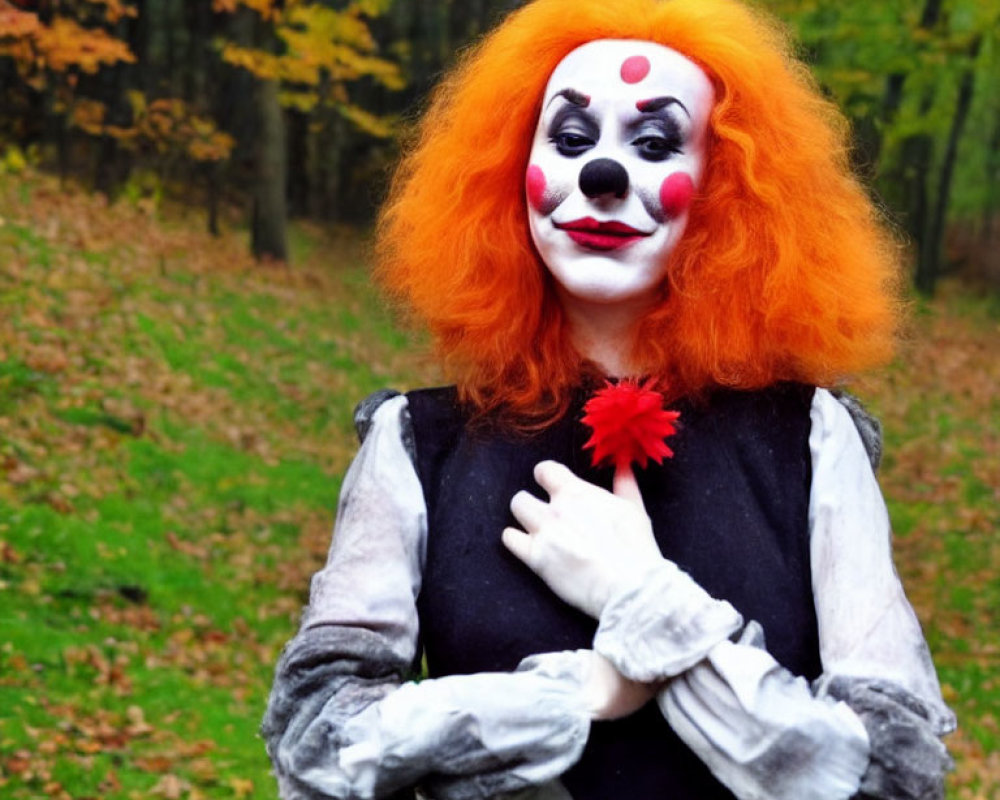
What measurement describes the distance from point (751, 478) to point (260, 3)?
30.8 ft

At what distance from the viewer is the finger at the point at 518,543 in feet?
6.39

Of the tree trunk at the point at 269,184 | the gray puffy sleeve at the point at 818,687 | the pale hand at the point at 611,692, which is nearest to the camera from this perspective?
the gray puffy sleeve at the point at 818,687

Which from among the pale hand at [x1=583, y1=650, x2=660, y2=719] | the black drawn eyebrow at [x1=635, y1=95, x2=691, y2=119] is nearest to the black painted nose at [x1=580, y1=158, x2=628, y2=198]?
the black drawn eyebrow at [x1=635, y1=95, x2=691, y2=119]

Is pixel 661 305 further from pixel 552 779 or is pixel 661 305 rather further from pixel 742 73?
pixel 552 779

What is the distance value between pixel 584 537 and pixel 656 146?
0.61m

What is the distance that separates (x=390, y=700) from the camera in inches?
70.6

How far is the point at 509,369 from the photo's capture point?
216 centimetres

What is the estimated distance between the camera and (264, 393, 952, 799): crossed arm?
1.74 meters

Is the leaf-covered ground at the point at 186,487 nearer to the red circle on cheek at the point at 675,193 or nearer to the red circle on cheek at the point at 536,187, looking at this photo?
the red circle on cheek at the point at 675,193

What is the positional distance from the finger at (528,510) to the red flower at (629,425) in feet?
0.35

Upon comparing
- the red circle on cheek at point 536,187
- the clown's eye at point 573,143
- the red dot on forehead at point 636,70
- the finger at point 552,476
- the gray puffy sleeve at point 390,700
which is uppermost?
the red dot on forehead at point 636,70

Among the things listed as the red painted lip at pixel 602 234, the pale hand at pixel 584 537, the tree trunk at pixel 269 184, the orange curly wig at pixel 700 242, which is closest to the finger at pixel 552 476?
the pale hand at pixel 584 537

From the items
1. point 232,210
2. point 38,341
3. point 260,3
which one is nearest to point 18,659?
point 38,341

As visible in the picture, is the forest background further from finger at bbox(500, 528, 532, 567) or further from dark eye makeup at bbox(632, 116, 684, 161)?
finger at bbox(500, 528, 532, 567)
